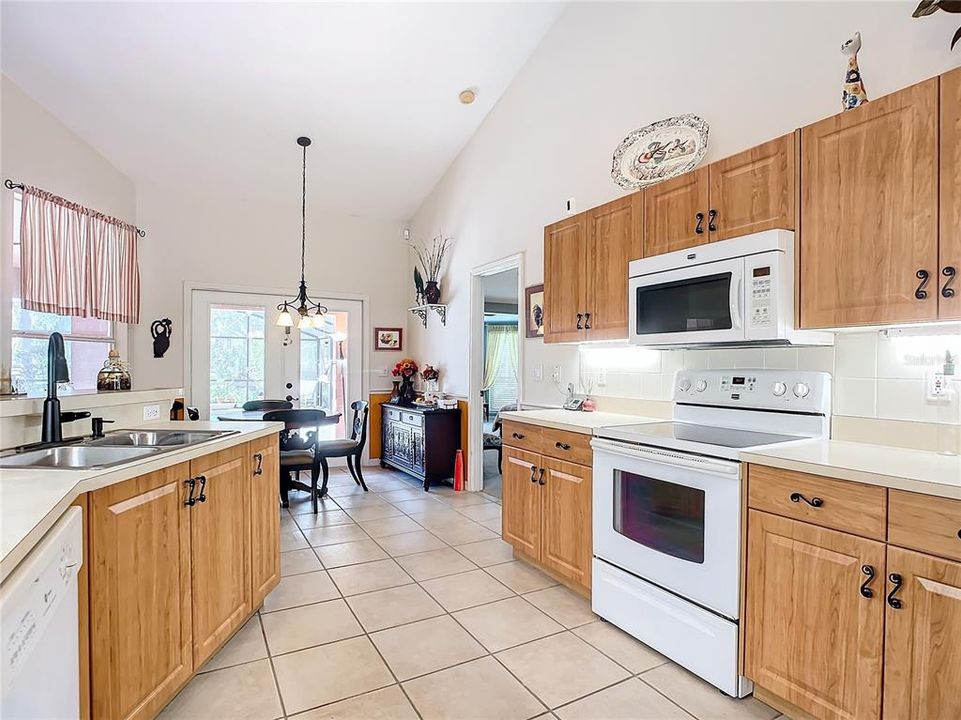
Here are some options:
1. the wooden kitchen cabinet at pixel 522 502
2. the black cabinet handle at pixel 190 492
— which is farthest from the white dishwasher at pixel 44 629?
the wooden kitchen cabinet at pixel 522 502

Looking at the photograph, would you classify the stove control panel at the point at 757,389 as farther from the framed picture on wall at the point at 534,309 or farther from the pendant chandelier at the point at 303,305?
the pendant chandelier at the point at 303,305

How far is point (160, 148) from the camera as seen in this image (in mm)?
4570

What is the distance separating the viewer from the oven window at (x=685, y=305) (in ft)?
7.23

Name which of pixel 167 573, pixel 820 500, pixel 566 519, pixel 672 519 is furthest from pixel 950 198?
pixel 167 573

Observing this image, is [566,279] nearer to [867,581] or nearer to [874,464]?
[874,464]

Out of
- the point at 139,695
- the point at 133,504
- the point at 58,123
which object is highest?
the point at 58,123

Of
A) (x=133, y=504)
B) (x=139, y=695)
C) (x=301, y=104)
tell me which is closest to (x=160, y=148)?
(x=301, y=104)

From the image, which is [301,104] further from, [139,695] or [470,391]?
[139,695]

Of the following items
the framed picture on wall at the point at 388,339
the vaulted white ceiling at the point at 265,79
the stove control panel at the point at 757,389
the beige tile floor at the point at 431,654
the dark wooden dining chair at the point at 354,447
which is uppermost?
the vaulted white ceiling at the point at 265,79

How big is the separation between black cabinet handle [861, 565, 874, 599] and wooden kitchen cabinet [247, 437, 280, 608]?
7.73 ft

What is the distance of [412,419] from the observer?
17.5 feet

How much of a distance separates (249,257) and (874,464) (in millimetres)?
5624

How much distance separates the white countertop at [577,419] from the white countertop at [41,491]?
167 cm

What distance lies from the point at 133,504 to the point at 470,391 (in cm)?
359
